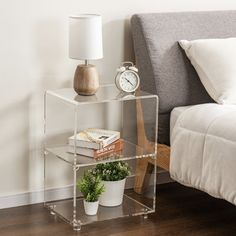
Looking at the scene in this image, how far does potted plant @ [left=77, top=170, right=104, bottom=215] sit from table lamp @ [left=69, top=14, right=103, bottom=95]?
1.38ft

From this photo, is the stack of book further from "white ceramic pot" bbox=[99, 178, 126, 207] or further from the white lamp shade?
the white lamp shade

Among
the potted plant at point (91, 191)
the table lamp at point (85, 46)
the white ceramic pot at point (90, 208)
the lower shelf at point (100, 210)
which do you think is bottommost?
the lower shelf at point (100, 210)

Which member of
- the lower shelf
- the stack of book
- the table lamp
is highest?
the table lamp

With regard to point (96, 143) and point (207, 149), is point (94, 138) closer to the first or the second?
point (96, 143)

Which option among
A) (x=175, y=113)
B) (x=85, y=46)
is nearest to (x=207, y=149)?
(x=175, y=113)

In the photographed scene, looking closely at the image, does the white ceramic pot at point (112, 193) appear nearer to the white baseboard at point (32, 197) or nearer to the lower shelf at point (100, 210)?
the lower shelf at point (100, 210)

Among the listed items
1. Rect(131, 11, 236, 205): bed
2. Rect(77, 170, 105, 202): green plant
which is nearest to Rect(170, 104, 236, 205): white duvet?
Rect(131, 11, 236, 205): bed

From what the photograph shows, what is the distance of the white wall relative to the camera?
3.21 m

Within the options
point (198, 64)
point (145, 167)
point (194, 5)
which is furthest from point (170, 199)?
point (194, 5)

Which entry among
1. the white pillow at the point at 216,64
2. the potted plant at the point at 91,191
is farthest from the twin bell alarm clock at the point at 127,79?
the potted plant at the point at 91,191

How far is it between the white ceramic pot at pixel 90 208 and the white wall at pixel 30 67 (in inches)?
13.8

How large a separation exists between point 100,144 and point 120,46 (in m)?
0.65

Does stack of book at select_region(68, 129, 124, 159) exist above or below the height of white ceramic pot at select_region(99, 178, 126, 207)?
above

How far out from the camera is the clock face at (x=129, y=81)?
10.6 ft
